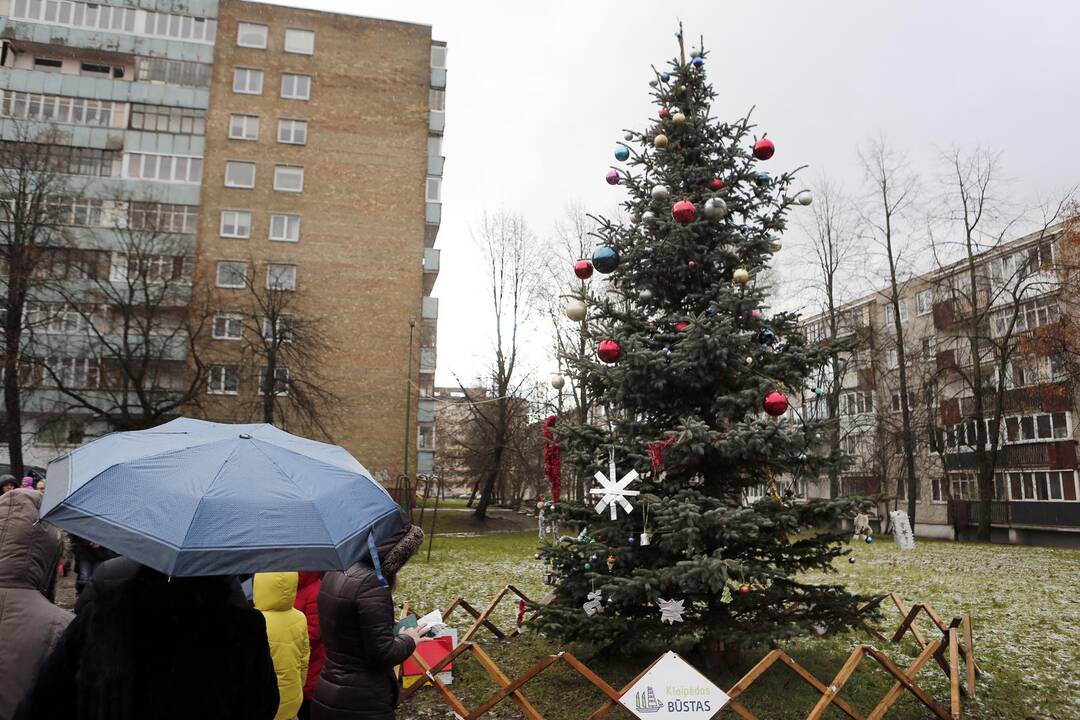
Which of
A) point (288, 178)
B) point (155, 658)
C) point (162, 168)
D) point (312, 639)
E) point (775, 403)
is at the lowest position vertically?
point (312, 639)

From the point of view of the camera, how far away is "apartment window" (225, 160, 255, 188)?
39.2 metres

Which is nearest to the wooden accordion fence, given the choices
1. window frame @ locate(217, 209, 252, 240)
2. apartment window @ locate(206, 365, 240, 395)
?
apartment window @ locate(206, 365, 240, 395)

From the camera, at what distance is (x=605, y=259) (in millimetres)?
8906

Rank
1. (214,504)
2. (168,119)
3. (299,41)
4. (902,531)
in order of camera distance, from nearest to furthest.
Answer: (214,504), (902,531), (168,119), (299,41)

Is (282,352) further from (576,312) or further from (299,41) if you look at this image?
(576,312)

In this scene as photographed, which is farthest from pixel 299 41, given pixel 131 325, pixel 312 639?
pixel 312 639

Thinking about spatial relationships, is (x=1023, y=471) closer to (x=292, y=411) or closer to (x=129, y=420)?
(x=292, y=411)

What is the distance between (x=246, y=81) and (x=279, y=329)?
15987 mm

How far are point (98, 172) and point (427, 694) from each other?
39.3 meters

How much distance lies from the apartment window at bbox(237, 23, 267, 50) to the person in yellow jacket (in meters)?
42.5

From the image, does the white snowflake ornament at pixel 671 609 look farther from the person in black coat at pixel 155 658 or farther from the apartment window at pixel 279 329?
the apartment window at pixel 279 329

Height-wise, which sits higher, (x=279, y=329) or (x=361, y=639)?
(x=279, y=329)

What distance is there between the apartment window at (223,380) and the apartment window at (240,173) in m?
10.2

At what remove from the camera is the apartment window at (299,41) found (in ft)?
135
